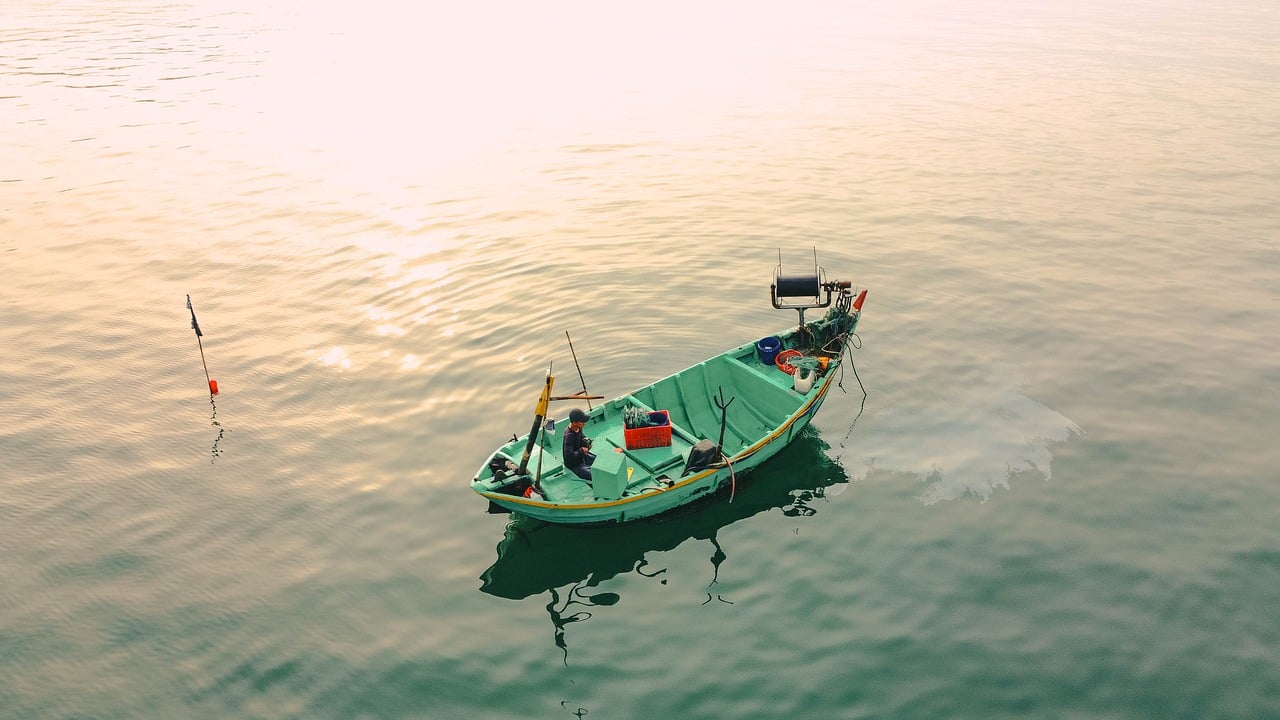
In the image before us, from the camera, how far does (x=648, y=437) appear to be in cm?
1571

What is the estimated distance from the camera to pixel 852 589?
1362 centimetres

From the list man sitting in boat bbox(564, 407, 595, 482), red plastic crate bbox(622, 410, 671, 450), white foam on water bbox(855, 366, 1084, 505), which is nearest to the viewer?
man sitting in boat bbox(564, 407, 595, 482)

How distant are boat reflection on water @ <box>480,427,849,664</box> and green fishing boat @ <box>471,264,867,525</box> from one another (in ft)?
1.57

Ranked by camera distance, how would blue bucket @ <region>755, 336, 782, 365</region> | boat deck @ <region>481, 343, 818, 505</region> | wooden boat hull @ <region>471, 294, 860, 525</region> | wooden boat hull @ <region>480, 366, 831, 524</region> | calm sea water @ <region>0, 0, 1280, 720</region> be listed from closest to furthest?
1. calm sea water @ <region>0, 0, 1280, 720</region>
2. wooden boat hull @ <region>480, 366, 831, 524</region>
3. wooden boat hull @ <region>471, 294, 860, 525</region>
4. boat deck @ <region>481, 343, 818, 505</region>
5. blue bucket @ <region>755, 336, 782, 365</region>

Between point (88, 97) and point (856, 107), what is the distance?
4919 centimetres

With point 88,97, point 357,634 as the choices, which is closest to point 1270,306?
point 357,634

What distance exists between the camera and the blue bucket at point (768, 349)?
18.4 metres

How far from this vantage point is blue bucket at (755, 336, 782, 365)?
1844 cm

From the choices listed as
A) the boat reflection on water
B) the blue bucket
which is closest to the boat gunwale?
the boat reflection on water

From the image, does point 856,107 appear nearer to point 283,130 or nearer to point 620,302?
point 620,302

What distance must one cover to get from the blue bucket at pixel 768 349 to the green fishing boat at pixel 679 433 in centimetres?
3

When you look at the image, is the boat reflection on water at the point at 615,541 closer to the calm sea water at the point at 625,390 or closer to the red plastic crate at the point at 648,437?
the calm sea water at the point at 625,390

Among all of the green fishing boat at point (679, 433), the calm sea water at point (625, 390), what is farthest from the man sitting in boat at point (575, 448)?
the calm sea water at point (625, 390)

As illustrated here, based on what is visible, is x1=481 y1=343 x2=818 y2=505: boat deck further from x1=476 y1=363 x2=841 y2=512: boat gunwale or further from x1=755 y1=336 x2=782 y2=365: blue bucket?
x1=476 y1=363 x2=841 y2=512: boat gunwale
